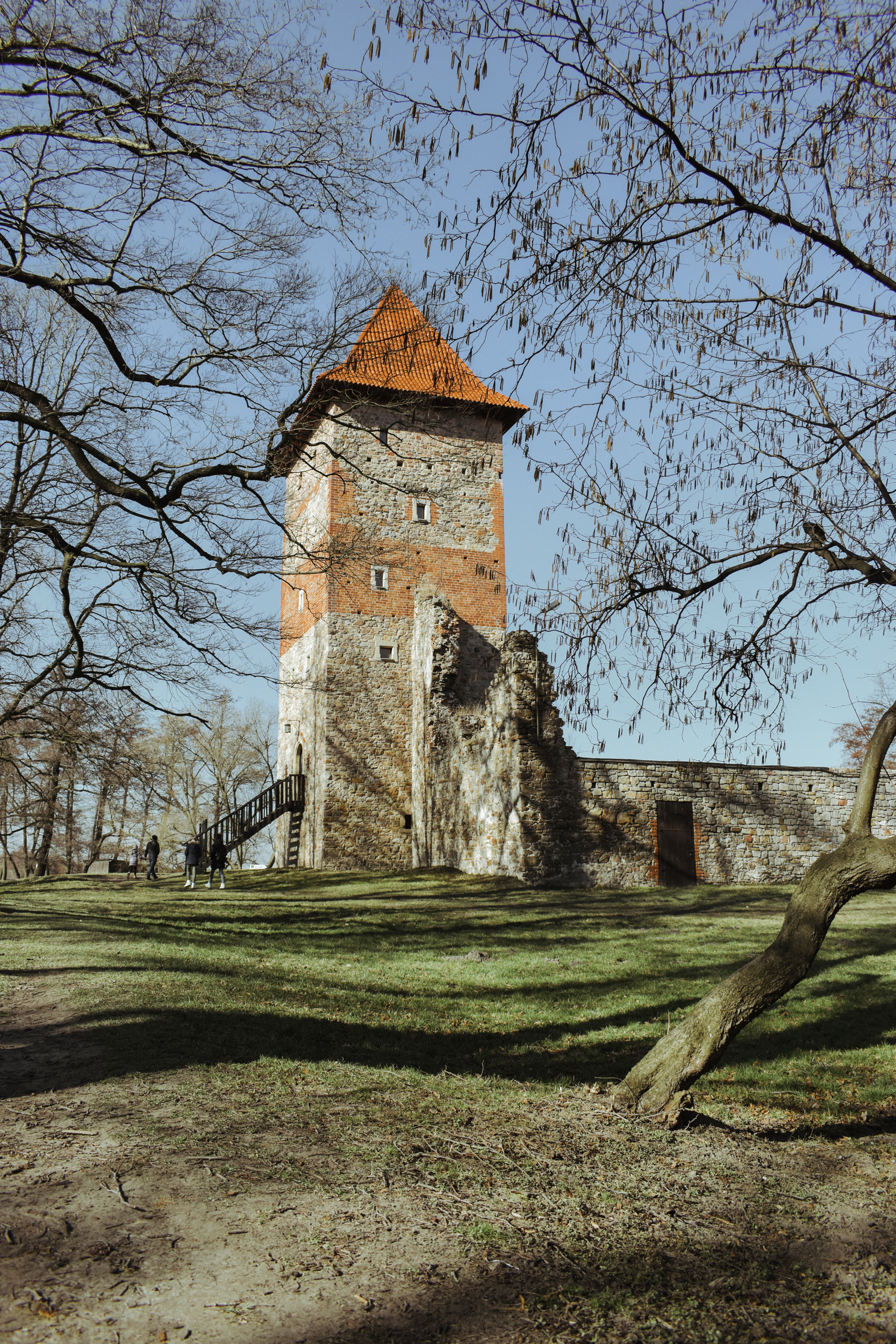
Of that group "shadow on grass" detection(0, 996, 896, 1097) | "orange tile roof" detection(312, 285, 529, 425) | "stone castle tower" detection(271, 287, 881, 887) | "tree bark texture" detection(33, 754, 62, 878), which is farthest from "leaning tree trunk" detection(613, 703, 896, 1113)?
"tree bark texture" detection(33, 754, 62, 878)

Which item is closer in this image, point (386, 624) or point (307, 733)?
point (386, 624)

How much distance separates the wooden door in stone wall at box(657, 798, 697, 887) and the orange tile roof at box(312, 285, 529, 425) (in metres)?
9.48

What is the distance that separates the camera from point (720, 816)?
61.0 ft

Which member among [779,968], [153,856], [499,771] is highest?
[499,771]

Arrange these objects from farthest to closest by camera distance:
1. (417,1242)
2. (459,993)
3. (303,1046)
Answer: (459,993)
(303,1046)
(417,1242)

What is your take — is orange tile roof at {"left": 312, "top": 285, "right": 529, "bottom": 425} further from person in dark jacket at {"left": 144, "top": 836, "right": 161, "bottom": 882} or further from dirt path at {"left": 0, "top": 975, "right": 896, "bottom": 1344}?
person in dark jacket at {"left": 144, "top": 836, "right": 161, "bottom": 882}

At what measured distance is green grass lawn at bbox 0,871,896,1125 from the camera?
18.0 ft

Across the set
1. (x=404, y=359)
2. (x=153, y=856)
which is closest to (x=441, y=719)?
(x=153, y=856)

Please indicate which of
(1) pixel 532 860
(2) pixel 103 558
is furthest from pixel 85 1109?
(1) pixel 532 860

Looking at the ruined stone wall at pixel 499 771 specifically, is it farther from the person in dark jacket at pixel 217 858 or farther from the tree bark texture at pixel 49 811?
the tree bark texture at pixel 49 811

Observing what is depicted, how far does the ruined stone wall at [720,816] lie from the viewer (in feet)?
58.1

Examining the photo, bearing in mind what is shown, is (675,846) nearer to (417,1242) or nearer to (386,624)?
(386,624)

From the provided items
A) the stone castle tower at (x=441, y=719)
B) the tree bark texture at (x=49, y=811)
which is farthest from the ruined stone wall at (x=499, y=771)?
the tree bark texture at (x=49, y=811)

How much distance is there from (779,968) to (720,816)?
14.7 meters
